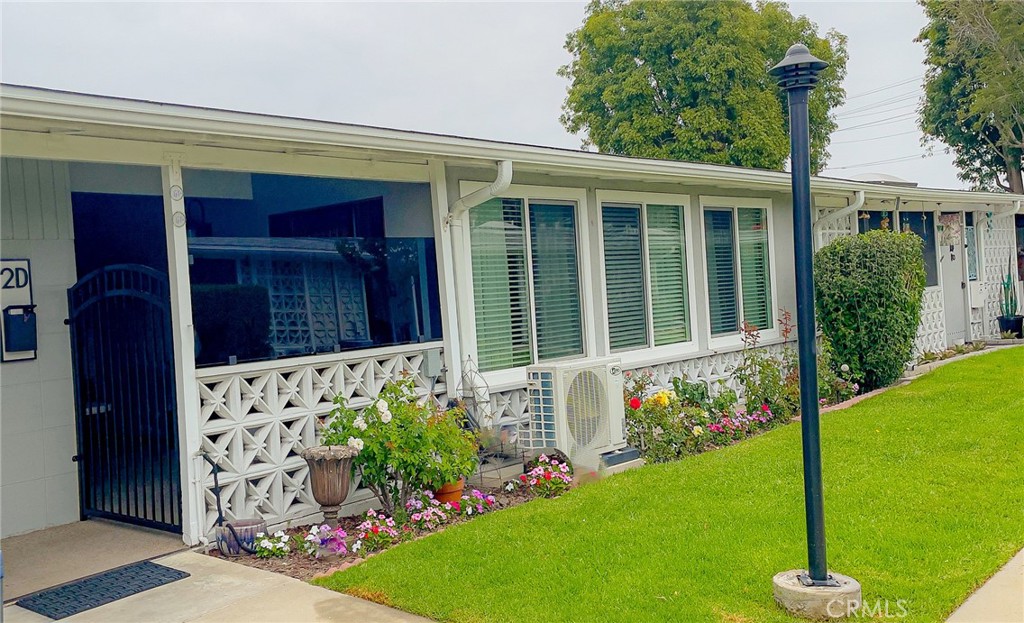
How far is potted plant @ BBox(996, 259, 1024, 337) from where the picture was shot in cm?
1542

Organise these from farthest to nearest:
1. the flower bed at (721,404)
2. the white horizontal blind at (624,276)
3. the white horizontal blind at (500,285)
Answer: the white horizontal blind at (624,276) < the flower bed at (721,404) < the white horizontal blind at (500,285)

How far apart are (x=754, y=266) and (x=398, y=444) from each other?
253 inches

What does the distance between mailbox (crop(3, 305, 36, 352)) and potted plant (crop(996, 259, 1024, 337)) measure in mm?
15533

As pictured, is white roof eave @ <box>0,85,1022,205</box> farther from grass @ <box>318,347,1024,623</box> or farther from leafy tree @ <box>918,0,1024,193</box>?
leafy tree @ <box>918,0,1024,193</box>

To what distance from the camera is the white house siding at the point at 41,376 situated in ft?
18.9

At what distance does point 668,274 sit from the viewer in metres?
9.43

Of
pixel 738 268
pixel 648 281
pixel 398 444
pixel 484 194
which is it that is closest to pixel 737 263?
pixel 738 268

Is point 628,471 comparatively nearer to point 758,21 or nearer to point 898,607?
point 898,607

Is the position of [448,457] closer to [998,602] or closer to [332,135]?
[332,135]

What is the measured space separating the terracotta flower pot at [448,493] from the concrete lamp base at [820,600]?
2.63m

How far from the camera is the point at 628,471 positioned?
6980 millimetres

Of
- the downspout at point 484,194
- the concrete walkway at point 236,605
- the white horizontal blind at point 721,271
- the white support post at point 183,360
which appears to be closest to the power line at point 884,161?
the white horizontal blind at point 721,271

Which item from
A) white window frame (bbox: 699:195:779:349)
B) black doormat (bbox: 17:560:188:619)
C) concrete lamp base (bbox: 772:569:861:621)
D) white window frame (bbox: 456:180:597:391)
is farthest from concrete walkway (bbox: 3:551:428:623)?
white window frame (bbox: 699:195:779:349)

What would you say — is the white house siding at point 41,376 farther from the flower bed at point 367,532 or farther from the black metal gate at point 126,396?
the flower bed at point 367,532
